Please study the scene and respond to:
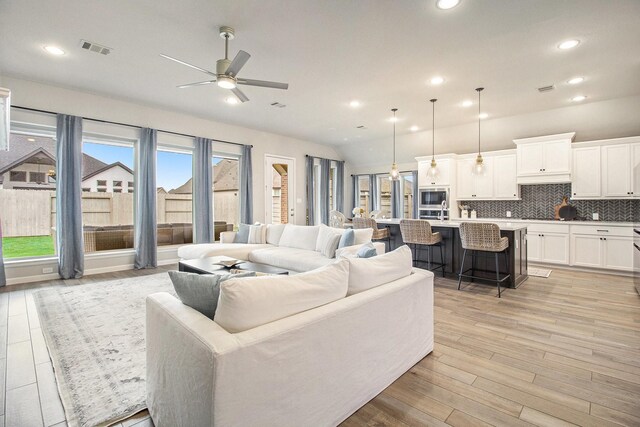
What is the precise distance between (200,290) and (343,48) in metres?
3.13

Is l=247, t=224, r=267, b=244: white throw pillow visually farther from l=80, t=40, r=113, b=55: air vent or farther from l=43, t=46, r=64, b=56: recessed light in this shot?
l=43, t=46, r=64, b=56: recessed light

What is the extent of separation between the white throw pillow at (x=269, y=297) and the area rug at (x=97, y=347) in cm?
106

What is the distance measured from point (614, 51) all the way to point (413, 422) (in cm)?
457

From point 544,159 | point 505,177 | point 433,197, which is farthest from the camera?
point 433,197

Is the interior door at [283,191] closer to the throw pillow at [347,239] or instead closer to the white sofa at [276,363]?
the throw pillow at [347,239]

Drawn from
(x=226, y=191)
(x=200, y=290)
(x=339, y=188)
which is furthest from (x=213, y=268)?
(x=339, y=188)

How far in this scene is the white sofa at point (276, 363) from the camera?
45.7 inches

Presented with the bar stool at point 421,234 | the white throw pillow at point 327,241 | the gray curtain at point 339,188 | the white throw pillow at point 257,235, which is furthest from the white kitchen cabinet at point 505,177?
the white throw pillow at point 257,235

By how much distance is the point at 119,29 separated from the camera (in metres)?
3.13

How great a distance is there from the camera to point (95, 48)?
11.5 feet

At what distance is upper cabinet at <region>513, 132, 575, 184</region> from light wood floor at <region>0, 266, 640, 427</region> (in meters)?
2.77

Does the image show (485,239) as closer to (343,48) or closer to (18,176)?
(343,48)

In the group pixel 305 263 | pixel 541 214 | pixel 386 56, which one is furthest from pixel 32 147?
pixel 541 214

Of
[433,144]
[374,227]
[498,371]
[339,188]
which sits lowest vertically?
[498,371]
